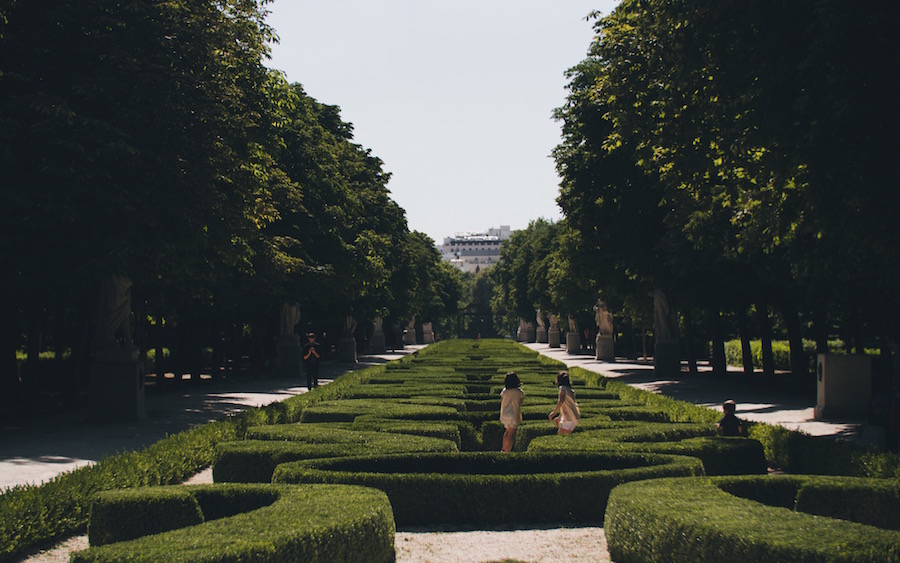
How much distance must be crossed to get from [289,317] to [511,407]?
2583cm

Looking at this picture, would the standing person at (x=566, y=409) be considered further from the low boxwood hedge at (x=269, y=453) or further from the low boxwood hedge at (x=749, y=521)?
the low boxwood hedge at (x=749, y=521)

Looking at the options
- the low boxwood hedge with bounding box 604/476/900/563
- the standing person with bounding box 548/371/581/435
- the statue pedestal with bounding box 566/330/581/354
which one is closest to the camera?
the low boxwood hedge with bounding box 604/476/900/563

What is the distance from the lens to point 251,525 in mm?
7586

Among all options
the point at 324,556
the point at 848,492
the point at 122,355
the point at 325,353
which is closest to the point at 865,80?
the point at 848,492

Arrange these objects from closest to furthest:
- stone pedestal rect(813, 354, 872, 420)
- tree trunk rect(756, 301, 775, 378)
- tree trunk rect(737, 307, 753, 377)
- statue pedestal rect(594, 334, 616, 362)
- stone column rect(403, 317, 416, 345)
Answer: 1. stone pedestal rect(813, 354, 872, 420)
2. tree trunk rect(756, 301, 775, 378)
3. tree trunk rect(737, 307, 753, 377)
4. statue pedestal rect(594, 334, 616, 362)
5. stone column rect(403, 317, 416, 345)

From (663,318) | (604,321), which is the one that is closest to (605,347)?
(604,321)

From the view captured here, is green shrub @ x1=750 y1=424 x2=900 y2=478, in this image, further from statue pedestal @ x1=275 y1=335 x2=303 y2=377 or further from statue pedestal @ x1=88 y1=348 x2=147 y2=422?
statue pedestal @ x1=275 y1=335 x2=303 y2=377

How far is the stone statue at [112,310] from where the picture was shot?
2128 centimetres

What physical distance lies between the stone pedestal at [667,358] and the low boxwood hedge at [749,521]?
27075 mm

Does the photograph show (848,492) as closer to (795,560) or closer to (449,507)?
(795,560)

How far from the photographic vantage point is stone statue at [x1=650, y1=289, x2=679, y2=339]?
3716cm

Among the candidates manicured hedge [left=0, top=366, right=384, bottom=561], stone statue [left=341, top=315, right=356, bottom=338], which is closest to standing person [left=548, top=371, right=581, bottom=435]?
manicured hedge [left=0, top=366, right=384, bottom=561]

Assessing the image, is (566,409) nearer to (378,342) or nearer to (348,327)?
(348,327)

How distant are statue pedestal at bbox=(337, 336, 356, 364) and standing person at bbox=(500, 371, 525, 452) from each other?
122ft
